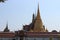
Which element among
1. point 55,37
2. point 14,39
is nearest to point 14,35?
point 14,39

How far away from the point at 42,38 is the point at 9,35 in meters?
7.17

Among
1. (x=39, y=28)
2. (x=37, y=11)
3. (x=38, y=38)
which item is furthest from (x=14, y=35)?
(x=37, y=11)

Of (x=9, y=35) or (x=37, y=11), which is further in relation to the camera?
(x=37, y=11)

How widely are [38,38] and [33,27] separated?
46.8 feet

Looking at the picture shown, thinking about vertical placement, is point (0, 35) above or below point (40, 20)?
below

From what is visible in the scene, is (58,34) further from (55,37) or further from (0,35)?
(0,35)

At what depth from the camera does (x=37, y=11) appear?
6103 cm

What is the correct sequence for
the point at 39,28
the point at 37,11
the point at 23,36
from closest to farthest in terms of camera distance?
the point at 23,36, the point at 39,28, the point at 37,11

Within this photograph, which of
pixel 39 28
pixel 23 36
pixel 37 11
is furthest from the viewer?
pixel 37 11

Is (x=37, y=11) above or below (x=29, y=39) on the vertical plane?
above

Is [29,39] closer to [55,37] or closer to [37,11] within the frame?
[55,37]

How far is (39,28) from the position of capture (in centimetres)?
5712

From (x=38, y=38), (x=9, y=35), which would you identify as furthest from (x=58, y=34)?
(x=9, y=35)

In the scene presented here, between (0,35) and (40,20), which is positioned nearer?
(0,35)
